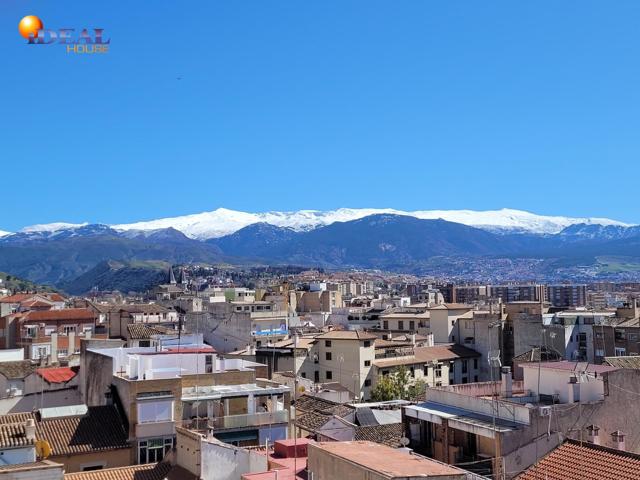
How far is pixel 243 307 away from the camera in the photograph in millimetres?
85375

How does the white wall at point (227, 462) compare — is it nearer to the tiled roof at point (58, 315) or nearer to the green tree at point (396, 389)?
the green tree at point (396, 389)

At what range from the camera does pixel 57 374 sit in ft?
108

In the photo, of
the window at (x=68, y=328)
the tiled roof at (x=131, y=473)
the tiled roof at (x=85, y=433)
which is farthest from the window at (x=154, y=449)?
the window at (x=68, y=328)

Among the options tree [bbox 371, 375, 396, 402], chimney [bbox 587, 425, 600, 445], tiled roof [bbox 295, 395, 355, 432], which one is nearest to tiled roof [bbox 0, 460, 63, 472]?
tiled roof [bbox 295, 395, 355, 432]

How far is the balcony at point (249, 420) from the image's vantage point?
2317cm

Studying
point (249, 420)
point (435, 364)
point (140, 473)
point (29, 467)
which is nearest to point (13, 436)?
point (29, 467)

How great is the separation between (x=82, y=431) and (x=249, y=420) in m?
5.01

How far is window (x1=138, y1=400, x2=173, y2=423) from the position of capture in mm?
23041

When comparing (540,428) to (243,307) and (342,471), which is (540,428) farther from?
(243,307)

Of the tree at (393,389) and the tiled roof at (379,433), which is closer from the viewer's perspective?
the tiled roof at (379,433)

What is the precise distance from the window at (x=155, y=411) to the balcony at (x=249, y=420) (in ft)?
4.40

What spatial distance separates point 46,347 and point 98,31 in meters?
37.0

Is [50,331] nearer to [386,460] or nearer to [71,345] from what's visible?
[71,345]

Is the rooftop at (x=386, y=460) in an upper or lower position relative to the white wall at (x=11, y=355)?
upper
